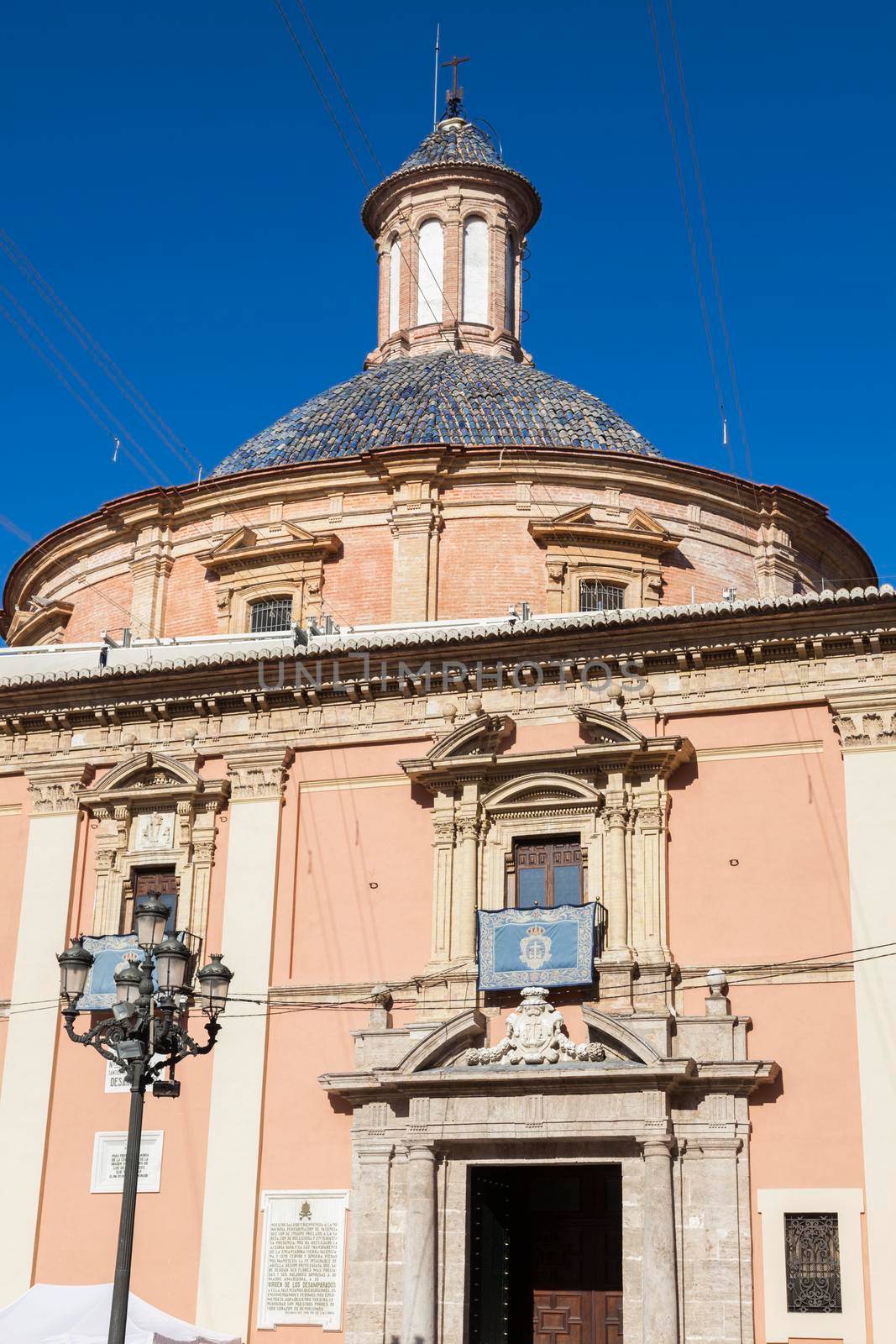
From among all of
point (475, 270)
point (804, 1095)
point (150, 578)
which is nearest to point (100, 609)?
point (150, 578)

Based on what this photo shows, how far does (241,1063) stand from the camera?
54.0ft

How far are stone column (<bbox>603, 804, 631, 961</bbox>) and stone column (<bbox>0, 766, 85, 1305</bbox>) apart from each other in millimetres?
5495

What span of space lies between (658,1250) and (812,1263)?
1.26 m

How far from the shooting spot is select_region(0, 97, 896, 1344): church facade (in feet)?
48.4

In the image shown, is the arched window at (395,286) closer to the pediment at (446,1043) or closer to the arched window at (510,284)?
the arched window at (510,284)

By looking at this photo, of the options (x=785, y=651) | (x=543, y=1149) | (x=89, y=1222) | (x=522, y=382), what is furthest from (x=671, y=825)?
(x=522, y=382)

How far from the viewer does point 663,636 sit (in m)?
16.6

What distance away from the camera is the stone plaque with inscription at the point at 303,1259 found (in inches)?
609

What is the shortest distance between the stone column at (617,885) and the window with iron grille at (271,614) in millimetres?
6452

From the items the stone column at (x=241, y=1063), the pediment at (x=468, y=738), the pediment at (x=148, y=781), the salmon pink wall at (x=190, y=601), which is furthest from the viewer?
the salmon pink wall at (x=190, y=601)

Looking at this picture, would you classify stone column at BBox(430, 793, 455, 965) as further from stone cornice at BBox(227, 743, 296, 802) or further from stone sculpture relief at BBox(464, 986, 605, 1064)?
stone cornice at BBox(227, 743, 296, 802)

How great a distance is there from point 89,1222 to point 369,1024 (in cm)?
329

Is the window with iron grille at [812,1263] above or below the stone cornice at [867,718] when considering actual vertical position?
below

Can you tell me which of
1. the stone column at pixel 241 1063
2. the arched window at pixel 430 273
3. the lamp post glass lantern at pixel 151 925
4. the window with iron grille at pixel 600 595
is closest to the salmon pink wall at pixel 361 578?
the window with iron grille at pixel 600 595
